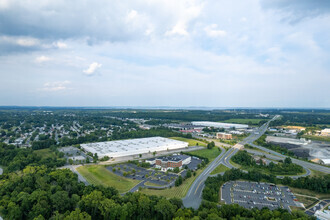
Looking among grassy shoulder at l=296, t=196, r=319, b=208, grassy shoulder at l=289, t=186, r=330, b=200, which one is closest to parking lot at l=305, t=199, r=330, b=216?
grassy shoulder at l=296, t=196, r=319, b=208

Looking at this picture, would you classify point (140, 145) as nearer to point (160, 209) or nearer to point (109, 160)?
point (109, 160)

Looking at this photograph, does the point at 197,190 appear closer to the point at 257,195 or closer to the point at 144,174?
the point at 257,195

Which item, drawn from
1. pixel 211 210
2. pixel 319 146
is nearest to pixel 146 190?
pixel 211 210

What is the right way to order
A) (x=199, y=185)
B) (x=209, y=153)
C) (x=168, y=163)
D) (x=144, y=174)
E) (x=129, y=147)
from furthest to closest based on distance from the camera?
1. (x=129, y=147)
2. (x=209, y=153)
3. (x=168, y=163)
4. (x=144, y=174)
5. (x=199, y=185)

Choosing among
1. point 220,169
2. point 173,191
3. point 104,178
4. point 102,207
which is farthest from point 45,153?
point 220,169

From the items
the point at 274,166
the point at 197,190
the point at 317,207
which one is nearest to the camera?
the point at 317,207

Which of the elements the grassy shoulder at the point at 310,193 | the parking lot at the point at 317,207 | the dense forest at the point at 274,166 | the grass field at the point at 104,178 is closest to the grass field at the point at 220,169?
the dense forest at the point at 274,166

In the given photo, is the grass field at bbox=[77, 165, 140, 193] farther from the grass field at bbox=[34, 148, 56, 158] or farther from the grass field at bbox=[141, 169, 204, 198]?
the grass field at bbox=[34, 148, 56, 158]
